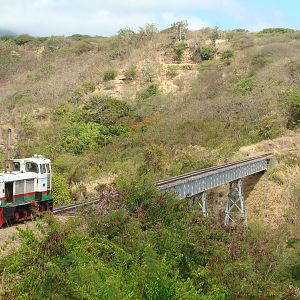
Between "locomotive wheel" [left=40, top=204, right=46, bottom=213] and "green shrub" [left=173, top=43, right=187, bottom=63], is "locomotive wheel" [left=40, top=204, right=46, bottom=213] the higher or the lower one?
the lower one

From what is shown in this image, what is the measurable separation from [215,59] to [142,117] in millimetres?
20532

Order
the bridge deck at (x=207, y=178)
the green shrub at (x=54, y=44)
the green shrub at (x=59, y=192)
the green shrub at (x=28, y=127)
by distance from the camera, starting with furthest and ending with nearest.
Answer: the green shrub at (x=54, y=44) → the green shrub at (x=28, y=127) → the green shrub at (x=59, y=192) → the bridge deck at (x=207, y=178)

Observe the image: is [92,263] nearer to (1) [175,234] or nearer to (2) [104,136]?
(1) [175,234]

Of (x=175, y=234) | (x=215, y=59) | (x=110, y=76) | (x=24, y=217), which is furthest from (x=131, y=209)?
(x=215, y=59)

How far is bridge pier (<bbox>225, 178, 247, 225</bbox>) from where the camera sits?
100 feet

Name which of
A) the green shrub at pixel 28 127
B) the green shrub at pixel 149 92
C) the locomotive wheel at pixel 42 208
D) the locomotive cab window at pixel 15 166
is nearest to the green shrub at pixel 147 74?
the green shrub at pixel 149 92

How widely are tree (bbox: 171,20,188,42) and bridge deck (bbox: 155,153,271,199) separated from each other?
42653 mm

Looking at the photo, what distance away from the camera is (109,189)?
16109 mm

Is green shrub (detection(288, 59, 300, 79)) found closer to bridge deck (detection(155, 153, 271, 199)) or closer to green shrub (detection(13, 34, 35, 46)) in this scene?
bridge deck (detection(155, 153, 271, 199))

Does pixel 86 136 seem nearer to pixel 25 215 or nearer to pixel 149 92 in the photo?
pixel 149 92

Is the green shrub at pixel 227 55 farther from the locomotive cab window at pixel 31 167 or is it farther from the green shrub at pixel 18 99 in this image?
the locomotive cab window at pixel 31 167

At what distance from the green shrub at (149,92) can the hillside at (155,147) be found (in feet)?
0.77

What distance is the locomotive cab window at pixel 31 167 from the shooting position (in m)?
17.9

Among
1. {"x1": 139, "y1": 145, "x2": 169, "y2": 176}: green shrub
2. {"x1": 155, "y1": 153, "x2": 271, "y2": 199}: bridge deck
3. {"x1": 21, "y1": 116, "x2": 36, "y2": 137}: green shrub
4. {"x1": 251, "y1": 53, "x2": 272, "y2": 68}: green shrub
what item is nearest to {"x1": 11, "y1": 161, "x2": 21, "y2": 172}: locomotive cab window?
{"x1": 155, "y1": 153, "x2": 271, "y2": 199}: bridge deck
